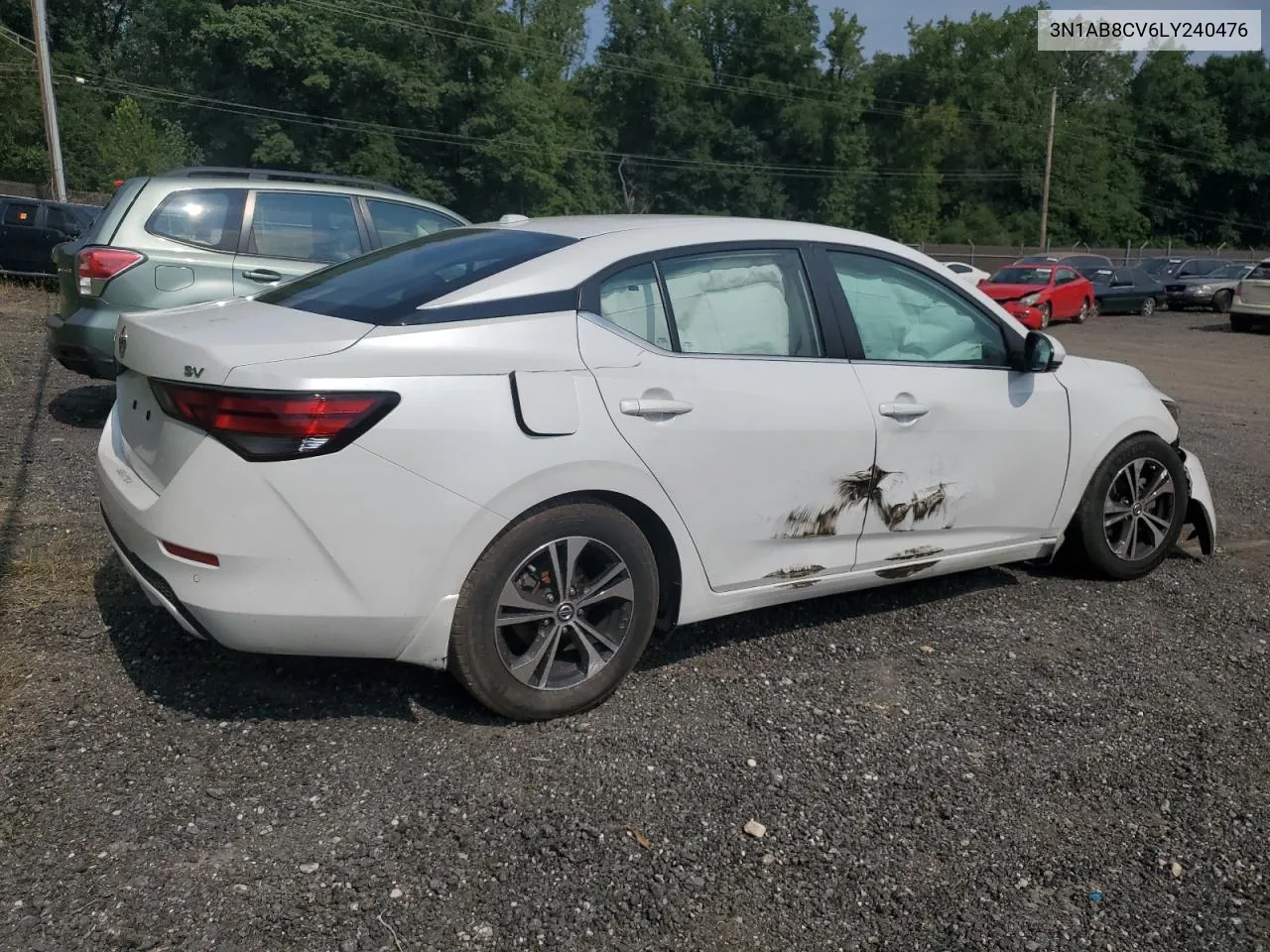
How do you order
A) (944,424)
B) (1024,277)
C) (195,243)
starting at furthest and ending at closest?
(1024,277), (195,243), (944,424)

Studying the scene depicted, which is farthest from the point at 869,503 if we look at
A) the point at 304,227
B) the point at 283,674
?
the point at 304,227

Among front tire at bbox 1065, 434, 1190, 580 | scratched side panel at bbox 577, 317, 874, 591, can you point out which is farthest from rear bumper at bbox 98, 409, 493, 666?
front tire at bbox 1065, 434, 1190, 580

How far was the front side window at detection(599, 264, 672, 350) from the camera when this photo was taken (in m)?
3.75

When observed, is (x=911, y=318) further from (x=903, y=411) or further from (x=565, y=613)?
(x=565, y=613)

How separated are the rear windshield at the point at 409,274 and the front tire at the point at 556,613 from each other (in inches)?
31.5

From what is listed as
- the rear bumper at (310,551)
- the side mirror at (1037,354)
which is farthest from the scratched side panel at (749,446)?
the side mirror at (1037,354)

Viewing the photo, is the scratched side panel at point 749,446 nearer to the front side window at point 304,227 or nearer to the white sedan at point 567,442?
the white sedan at point 567,442

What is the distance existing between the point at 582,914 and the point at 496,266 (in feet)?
6.76

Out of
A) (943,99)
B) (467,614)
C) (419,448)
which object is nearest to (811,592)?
(467,614)

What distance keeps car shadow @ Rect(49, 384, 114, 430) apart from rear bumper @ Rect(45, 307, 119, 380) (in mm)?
546

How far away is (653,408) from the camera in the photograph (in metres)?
3.65

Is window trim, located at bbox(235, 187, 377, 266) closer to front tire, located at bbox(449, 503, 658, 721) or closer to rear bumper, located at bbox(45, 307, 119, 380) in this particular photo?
rear bumper, located at bbox(45, 307, 119, 380)

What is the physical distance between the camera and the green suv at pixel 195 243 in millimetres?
7168

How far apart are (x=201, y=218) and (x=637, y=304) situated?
15.8ft
